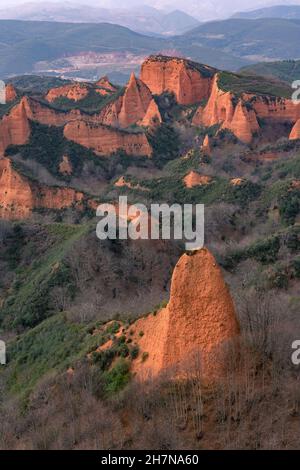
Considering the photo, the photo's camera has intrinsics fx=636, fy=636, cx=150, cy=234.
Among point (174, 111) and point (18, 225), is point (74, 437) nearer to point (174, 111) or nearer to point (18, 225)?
point (18, 225)

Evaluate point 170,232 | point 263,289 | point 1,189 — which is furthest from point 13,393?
point 1,189

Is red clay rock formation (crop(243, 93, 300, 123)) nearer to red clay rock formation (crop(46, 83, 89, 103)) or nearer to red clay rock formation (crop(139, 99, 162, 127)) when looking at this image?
red clay rock formation (crop(139, 99, 162, 127))

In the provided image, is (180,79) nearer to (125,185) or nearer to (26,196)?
(125,185)

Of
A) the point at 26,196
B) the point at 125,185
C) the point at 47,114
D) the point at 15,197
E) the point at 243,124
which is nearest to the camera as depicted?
the point at 26,196

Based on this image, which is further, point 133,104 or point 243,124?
Result: point 133,104

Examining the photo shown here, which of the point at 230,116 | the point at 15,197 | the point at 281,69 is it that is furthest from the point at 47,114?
the point at 281,69

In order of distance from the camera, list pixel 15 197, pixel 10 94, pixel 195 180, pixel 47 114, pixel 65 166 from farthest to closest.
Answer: pixel 10 94, pixel 47 114, pixel 65 166, pixel 195 180, pixel 15 197

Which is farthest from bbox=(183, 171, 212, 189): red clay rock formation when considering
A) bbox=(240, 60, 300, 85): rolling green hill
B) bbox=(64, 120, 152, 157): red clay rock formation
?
bbox=(240, 60, 300, 85): rolling green hill
